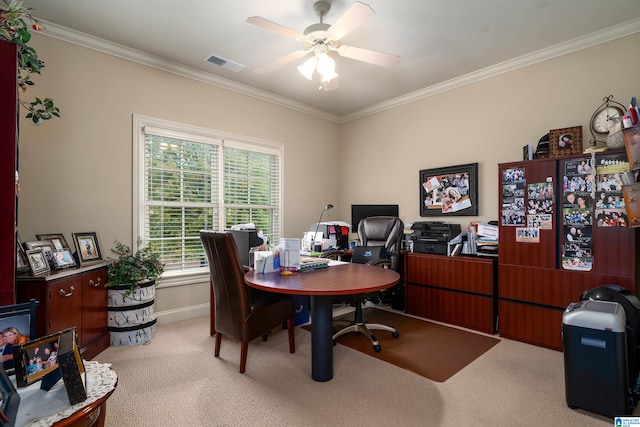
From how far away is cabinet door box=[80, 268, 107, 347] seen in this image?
2.55m

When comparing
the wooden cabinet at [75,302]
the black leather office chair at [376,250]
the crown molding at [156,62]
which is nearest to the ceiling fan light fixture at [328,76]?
the black leather office chair at [376,250]

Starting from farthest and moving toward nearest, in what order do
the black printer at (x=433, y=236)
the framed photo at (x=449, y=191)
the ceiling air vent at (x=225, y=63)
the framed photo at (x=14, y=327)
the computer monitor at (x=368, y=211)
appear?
the computer monitor at (x=368, y=211) < the framed photo at (x=449, y=191) < the black printer at (x=433, y=236) < the ceiling air vent at (x=225, y=63) < the framed photo at (x=14, y=327)

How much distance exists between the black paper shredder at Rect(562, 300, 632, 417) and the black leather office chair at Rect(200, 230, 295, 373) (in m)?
1.92

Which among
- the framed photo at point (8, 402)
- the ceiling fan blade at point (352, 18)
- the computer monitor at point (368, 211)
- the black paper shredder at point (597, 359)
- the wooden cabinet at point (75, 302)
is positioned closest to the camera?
the framed photo at point (8, 402)

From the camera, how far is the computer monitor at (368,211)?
4531 millimetres

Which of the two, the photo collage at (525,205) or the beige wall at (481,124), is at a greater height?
the beige wall at (481,124)

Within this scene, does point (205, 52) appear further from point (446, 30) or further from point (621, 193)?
point (621, 193)

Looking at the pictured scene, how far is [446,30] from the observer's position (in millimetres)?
2869

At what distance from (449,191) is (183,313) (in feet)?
11.3

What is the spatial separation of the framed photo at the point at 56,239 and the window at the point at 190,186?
680 mm

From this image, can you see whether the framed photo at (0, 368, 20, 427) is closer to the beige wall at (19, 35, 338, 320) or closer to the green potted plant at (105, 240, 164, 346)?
the green potted plant at (105, 240, 164, 346)

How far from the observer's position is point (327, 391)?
6.98 ft

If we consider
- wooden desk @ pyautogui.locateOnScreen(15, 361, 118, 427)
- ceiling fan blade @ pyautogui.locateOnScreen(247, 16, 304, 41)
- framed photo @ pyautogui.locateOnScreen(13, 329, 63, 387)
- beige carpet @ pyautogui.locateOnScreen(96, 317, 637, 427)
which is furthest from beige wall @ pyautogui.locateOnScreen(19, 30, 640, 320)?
wooden desk @ pyautogui.locateOnScreen(15, 361, 118, 427)

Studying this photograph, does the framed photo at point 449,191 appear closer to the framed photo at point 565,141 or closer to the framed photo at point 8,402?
the framed photo at point 565,141
